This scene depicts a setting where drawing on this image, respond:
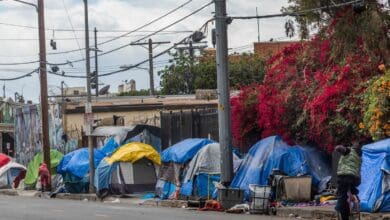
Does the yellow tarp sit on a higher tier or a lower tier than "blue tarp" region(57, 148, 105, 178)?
higher

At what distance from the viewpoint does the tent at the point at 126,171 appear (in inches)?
1216

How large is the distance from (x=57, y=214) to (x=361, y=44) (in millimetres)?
10062

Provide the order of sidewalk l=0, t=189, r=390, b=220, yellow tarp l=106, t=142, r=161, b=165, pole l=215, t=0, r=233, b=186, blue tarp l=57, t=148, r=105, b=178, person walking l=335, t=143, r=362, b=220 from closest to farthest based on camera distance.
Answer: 1. person walking l=335, t=143, r=362, b=220
2. sidewalk l=0, t=189, r=390, b=220
3. pole l=215, t=0, r=233, b=186
4. yellow tarp l=106, t=142, r=161, b=165
5. blue tarp l=57, t=148, r=105, b=178

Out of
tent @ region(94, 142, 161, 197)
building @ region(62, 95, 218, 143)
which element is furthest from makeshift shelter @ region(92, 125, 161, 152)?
building @ region(62, 95, 218, 143)

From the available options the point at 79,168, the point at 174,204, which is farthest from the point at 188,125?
the point at 174,204

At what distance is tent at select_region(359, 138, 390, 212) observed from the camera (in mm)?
18750

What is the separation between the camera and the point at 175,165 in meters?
28.0

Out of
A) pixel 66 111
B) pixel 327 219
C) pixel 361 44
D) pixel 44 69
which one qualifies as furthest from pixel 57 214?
pixel 66 111

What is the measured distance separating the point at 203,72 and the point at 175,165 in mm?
37914

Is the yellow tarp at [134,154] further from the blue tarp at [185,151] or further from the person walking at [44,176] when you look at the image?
the person walking at [44,176]

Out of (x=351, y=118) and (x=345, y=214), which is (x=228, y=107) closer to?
(x=351, y=118)

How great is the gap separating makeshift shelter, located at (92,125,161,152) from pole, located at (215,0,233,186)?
11481 mm

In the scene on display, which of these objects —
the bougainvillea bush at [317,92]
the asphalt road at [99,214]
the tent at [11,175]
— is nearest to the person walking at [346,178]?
the asphalt road at [99,214]

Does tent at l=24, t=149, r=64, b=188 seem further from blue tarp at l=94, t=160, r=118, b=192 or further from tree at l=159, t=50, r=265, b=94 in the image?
tree at l=159, t=50, r=265, b=94
